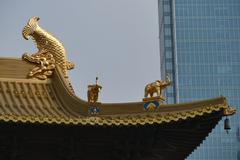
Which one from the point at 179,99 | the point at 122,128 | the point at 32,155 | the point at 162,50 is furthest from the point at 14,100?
the point at 162,50

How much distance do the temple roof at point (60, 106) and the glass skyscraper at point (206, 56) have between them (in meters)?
112

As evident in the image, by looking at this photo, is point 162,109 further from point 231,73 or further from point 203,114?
point 231,73

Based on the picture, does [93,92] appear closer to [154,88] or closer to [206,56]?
[154,88]

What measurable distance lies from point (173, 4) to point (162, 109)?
121 metres

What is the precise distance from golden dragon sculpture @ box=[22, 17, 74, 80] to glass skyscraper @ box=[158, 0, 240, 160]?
366 feet

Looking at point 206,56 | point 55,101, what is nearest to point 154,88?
point 55,101

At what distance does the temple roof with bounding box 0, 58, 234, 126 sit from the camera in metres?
13.9

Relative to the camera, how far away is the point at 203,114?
45.5 feet

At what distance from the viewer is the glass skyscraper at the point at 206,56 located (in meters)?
129

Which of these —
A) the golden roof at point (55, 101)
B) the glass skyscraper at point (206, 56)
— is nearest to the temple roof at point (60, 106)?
the golden roof at point (55, 101)

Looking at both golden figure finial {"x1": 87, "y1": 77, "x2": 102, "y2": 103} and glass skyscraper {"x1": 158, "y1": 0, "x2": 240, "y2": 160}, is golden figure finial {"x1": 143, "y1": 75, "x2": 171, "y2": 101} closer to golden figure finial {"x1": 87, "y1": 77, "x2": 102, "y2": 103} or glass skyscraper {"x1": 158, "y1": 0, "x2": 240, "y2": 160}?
golden figure finial {"x1": 87, "y1": 77, "x2": 102, "y2": 103}

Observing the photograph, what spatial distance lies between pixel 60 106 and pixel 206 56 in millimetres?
116982

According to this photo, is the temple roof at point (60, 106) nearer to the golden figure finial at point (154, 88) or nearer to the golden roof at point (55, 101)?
the golden roof at point (55, 101)

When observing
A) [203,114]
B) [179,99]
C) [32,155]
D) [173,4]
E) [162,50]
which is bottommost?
[32,155]
